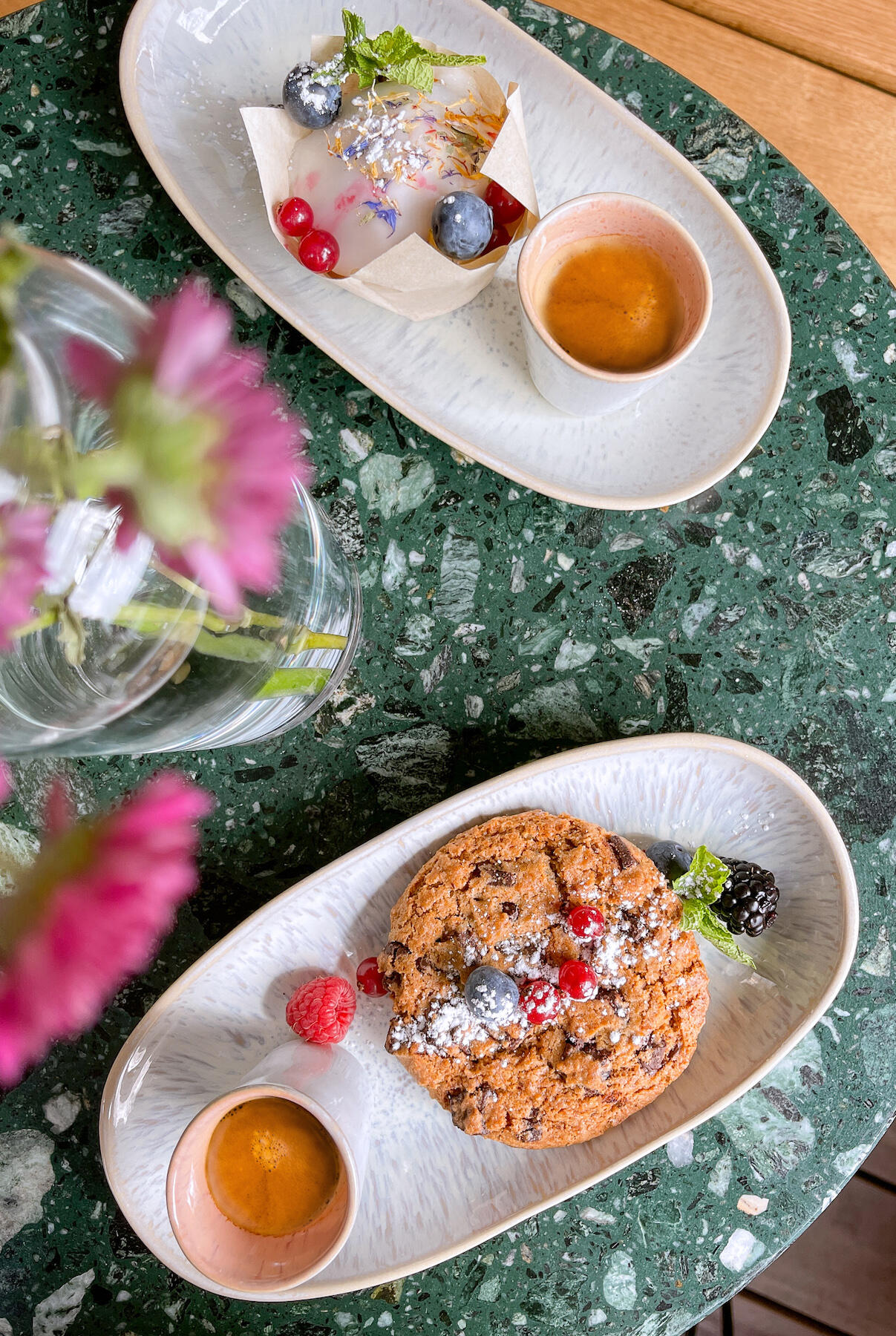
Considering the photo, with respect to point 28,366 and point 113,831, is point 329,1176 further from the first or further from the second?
point 28,366

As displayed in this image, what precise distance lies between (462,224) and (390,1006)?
2.80 ft

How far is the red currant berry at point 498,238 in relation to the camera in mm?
1020

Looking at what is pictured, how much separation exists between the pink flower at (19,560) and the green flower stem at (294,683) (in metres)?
0.38

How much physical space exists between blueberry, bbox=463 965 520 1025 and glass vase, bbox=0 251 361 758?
1.14 feet

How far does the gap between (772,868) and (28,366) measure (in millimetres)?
930

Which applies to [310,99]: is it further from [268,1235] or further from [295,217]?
[268,1235]

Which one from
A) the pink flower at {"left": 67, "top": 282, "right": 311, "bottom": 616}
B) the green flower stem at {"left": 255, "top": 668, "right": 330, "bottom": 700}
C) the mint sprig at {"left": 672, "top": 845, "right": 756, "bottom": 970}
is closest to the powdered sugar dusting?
the mint sprig at {"left": 672, "top": 845, "right": 756, "bottom": 970}

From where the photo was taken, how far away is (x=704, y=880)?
1004 millimetres

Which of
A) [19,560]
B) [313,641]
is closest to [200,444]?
[19,560]

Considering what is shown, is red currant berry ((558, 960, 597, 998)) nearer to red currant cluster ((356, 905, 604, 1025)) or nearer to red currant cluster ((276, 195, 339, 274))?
red currant cluster ((356, 905, 604, 1025))

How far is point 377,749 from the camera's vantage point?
44.9 inches

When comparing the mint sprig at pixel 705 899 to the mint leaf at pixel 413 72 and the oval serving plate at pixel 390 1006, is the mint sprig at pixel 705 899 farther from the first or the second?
the mint leaf at pixel 413 72

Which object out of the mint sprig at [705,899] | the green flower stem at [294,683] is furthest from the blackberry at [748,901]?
the green flower stem at [294,683]

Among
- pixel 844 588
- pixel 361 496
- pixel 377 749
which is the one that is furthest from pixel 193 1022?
pixel 844 588
